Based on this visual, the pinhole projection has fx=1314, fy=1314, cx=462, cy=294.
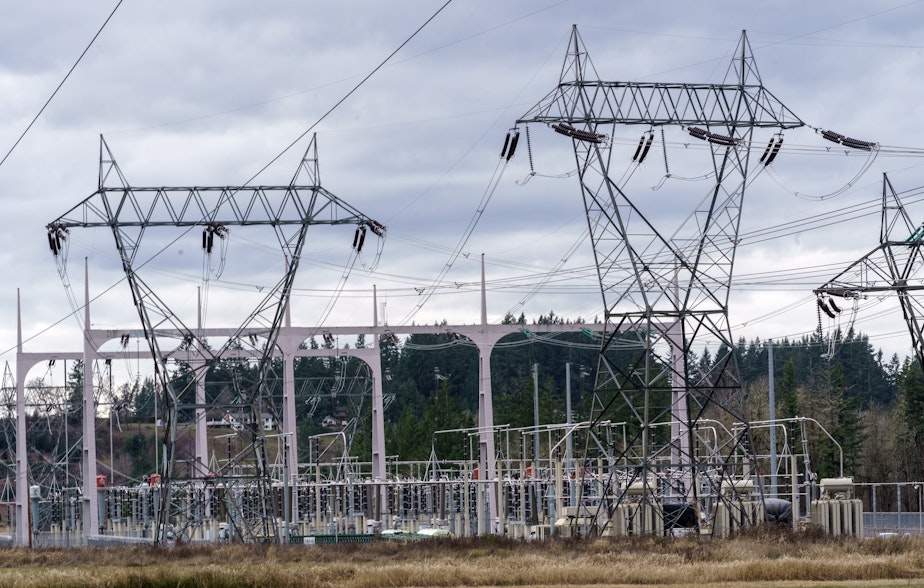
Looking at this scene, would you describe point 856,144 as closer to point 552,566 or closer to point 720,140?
point 720,140

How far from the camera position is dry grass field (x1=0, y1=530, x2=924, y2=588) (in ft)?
84.5

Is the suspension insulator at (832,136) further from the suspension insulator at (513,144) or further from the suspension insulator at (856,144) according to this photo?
the suspension insulator at (513,144)

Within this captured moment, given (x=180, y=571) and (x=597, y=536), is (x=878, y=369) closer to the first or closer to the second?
(x=597, y=536)

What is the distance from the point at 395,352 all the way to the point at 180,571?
432 feet

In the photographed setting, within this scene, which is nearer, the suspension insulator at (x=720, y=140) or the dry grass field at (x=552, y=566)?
the dry grass field at (x=552, y=566)

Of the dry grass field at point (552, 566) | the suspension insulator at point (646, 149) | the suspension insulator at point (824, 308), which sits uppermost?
the suspension insulator at point (646, 149)

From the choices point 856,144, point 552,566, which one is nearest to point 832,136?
point 856,144

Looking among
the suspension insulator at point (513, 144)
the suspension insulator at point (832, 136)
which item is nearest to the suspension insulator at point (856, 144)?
the suspension insulator at point (832, 136)

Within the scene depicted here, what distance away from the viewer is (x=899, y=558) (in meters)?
27.5

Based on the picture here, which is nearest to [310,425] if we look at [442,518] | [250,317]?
[442,518]

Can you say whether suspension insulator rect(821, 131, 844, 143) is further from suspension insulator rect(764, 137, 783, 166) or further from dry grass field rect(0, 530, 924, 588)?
dry grass field rect(0, 530, 924, 588)

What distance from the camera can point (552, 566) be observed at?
27.4 meters

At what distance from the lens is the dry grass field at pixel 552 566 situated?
25766 millimetres

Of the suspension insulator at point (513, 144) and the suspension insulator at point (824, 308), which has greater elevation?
the suspension insulator at point (513, 144)
